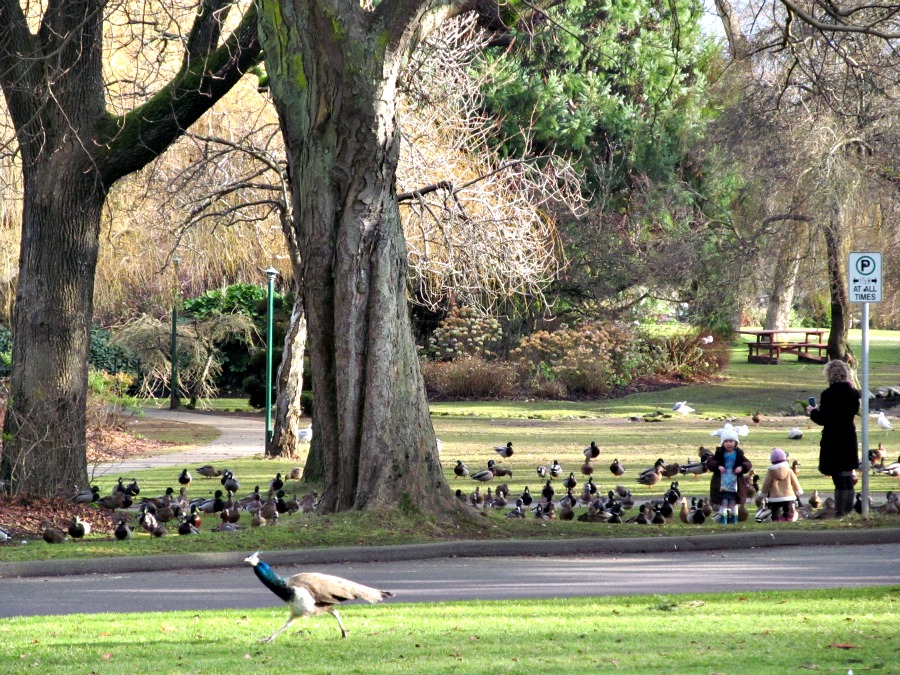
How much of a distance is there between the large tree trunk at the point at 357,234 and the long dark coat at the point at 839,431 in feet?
14.9

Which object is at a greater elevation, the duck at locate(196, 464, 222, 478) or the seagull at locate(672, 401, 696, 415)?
the seagull at locate(672, 401, 696, 415)

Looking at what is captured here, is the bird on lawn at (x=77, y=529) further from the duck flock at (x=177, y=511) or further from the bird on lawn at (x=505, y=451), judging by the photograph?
the bird on lawn at (x=505, y=451)

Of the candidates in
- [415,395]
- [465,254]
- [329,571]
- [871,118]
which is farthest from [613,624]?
[871,118]

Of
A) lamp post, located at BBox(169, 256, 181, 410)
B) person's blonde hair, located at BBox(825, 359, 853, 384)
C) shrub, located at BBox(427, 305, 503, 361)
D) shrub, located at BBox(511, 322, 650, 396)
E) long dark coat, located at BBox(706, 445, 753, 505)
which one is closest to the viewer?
person's blonde hair, located at BBox(825, 359, 853, 384)

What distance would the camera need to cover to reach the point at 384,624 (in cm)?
823

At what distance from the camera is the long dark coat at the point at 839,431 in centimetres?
1346

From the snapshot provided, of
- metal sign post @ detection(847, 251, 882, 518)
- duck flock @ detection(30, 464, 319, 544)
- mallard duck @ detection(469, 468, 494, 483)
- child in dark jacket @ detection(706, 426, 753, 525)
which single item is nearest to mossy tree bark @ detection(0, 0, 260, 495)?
duck flock @ detection(30, 464, 319, 544)

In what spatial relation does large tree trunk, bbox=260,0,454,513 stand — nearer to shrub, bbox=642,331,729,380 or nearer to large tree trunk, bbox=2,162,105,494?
large tree trunk, bbox=2,162,105,494

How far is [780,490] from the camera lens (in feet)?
45.8

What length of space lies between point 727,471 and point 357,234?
5895 mm

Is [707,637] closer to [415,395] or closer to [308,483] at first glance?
[415,395]

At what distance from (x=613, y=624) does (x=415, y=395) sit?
4785 millimetres

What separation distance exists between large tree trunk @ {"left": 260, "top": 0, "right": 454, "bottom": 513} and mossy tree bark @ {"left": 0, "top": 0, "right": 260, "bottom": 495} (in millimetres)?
2728

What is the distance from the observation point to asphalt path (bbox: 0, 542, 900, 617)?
945 cm
